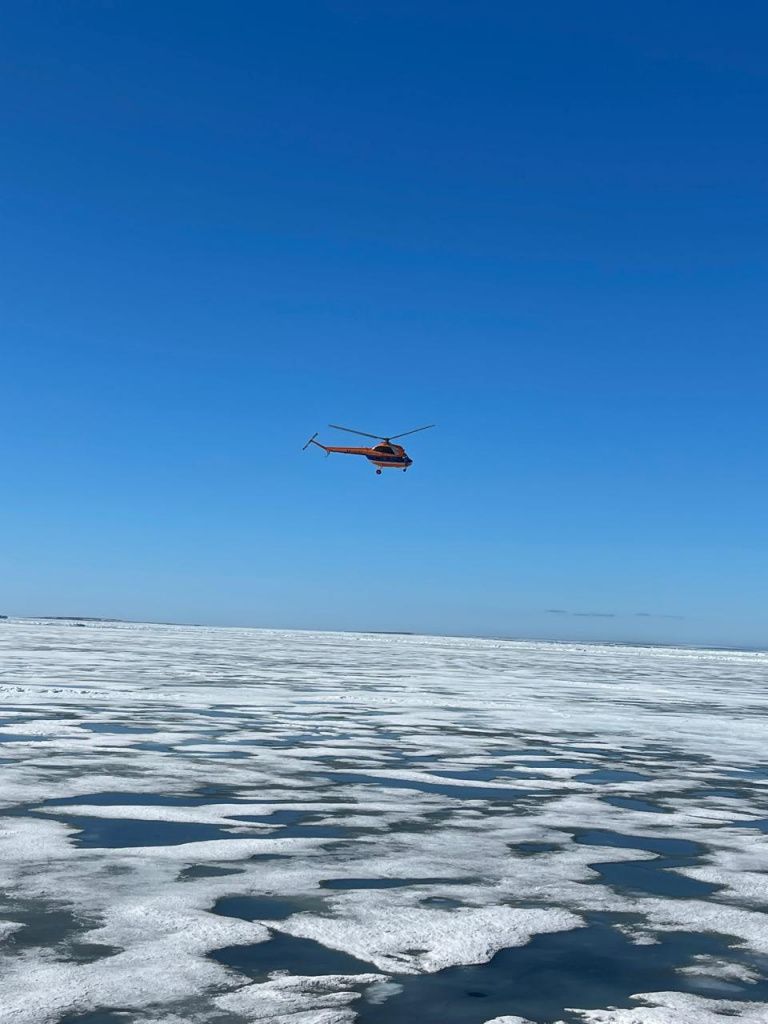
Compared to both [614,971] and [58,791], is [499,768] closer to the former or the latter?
[58,791]

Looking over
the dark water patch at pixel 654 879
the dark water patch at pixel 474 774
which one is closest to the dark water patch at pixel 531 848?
the dark water patch at pixel 654 879

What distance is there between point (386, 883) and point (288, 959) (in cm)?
112

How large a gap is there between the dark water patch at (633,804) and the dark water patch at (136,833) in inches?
105

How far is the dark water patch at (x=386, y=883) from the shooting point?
441 cm

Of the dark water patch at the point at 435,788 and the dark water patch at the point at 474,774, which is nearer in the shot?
the dark water patch at the point at 435,788

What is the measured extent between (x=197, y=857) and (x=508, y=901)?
1.59 meters

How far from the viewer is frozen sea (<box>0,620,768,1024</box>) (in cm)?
310

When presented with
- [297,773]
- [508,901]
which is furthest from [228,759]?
[508,901]

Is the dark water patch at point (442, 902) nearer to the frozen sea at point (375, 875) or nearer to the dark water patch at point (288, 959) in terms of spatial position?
the frozen sea at point (375, 875)

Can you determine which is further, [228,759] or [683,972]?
[228,759]

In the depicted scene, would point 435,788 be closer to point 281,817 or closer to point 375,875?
point 281,817

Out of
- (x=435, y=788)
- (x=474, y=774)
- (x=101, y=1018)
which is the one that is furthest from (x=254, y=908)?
(x=474, y=774)

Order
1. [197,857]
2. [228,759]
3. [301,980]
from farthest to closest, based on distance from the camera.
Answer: [228,759] → [197,857] → [301,980]

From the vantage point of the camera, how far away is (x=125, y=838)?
5.23 m
